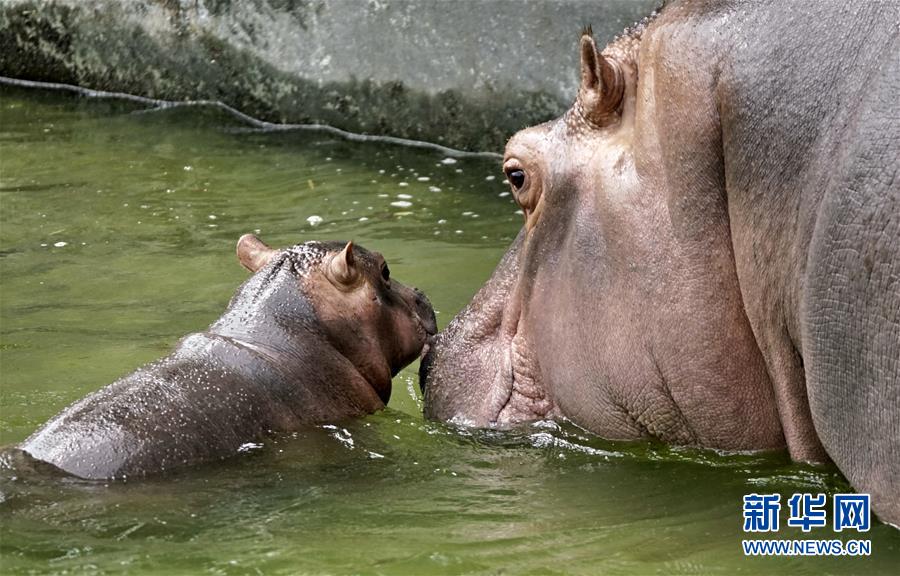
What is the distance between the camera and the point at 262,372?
4988 millimetres

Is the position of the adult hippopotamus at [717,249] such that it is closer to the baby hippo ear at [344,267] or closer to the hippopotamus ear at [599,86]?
A: the hippopotamus ear at [599,86]

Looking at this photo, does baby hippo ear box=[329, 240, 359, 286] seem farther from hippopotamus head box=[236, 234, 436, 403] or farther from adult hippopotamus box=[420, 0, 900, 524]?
adult hippopotamus box=[420, 0, 900, 524]

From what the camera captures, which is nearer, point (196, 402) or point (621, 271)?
point (621, 271)

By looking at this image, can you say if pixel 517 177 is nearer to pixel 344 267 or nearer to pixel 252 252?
pixel 344 267

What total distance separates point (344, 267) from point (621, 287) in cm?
156

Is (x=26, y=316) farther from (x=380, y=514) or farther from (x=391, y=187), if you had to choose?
(x=380, y=514)

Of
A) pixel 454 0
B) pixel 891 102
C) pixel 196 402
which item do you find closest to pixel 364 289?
pixel 196 402

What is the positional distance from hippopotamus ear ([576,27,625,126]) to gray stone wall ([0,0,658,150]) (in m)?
4.40

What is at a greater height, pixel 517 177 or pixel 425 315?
pixel 517 177

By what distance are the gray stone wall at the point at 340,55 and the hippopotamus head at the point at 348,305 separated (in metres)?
3.33

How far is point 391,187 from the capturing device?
853 centimetres

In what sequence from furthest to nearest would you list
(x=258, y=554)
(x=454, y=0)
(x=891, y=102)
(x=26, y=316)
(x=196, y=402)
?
(x=454, y=0), (x=26, y=316), (x=196, y=402), (x=258, y=554), (x=891, y=102)

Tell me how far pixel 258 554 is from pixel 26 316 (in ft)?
10.9

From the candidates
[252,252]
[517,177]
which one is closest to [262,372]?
[252,252]
